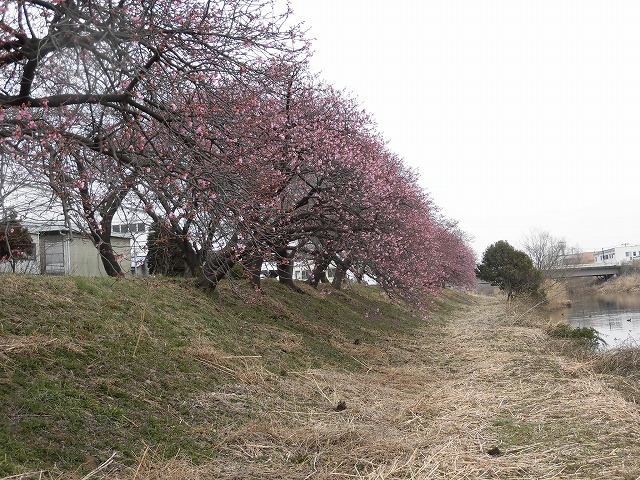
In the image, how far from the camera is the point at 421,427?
7145 millimetres

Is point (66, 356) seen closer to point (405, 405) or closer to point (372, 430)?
point (372, 430)

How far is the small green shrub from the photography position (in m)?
16.4

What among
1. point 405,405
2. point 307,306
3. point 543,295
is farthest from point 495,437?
point 543,295

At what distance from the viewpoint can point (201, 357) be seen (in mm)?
9188

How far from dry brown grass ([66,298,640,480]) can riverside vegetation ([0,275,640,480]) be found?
3 cm

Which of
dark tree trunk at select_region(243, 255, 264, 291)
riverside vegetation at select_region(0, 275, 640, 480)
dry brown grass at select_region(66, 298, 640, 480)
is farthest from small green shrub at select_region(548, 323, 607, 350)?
dark tree trunk at select_region(243, 255, 264, 291)

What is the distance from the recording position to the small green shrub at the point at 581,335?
646 inches

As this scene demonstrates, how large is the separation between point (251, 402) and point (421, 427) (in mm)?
2131

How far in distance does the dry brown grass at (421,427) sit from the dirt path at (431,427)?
0.01 meters

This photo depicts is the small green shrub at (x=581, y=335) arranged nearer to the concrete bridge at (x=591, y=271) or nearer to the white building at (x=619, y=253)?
the concrete bridge at (x=591, y=271)

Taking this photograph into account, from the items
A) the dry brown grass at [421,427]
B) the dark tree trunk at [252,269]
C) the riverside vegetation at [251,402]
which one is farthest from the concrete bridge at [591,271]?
the dry brown grass at [421,427]

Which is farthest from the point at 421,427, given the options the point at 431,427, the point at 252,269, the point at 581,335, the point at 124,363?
the point at 581,335

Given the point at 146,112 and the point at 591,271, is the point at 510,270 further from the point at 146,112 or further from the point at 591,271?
the point at 146,112

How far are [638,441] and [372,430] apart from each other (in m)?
2.62
